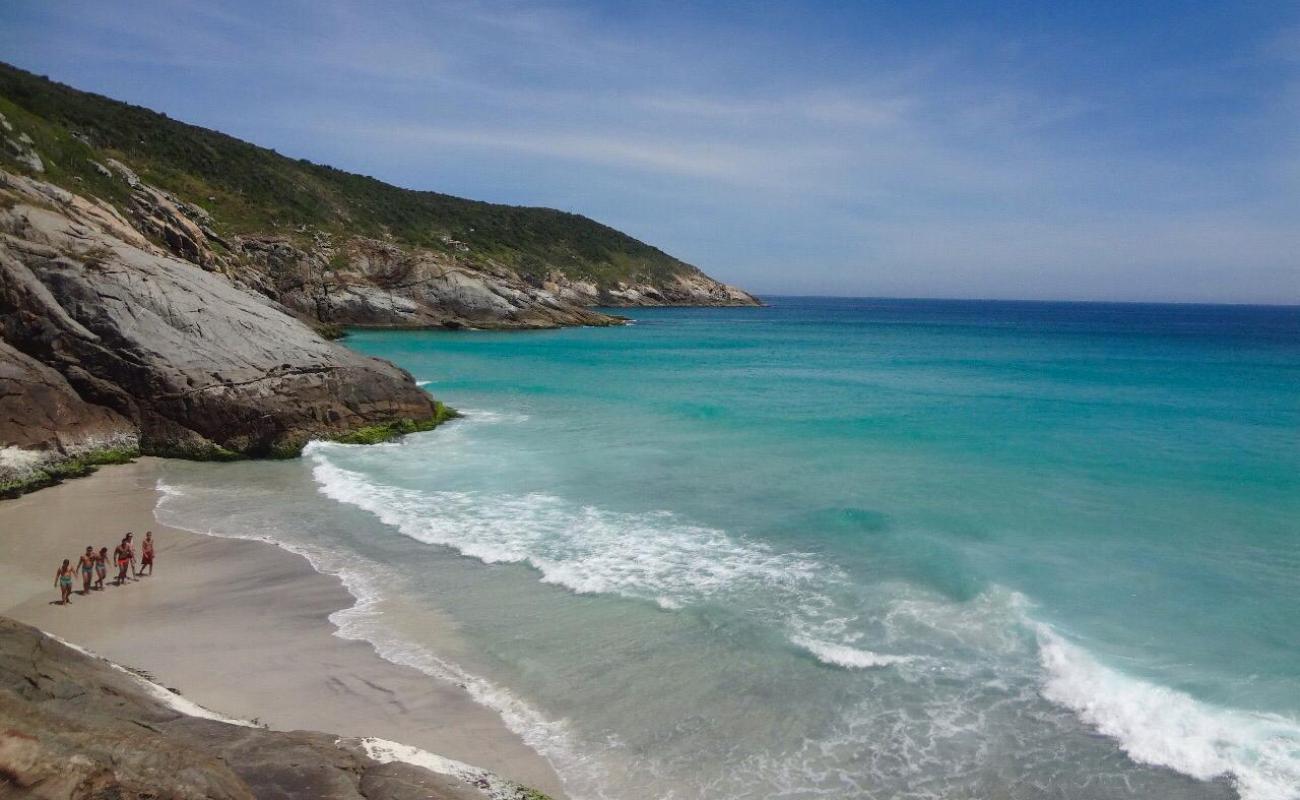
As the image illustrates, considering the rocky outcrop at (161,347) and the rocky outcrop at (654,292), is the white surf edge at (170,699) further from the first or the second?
the rocky outcrop at (654,292)

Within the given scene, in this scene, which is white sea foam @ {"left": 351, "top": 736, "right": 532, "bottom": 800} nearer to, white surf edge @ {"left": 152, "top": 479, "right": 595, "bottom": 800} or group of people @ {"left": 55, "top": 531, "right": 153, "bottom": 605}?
white surf edge @ {"left": 152, "top": 479, "right": 595, "bottom": 800}

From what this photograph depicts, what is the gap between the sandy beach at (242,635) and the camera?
944cm

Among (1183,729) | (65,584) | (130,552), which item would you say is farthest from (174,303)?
(1183,729)

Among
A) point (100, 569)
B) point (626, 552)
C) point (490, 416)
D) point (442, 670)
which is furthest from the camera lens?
point (490, 416)

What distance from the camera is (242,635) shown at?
11.7 m

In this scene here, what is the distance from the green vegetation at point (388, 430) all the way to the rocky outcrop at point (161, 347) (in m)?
0.43

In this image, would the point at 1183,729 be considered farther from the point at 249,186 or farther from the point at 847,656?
the point at 249,186

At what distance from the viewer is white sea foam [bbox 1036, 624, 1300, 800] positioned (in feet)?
29.3

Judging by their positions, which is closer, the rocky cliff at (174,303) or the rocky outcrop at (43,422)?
the rocky outcrop at (43,422)

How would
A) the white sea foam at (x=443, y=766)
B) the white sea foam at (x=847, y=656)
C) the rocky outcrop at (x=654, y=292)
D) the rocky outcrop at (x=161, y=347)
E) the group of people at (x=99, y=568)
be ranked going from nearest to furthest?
the white sea foam at (x=443, y=766) → the white sea foam at (x=847, y=656) → the group of people at (x=99, y=568) → the rocky outcrop at (x=161, y=347) → the rocky outcrop at (x=654, y=292)

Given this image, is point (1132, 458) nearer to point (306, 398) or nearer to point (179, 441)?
point (306, 398)

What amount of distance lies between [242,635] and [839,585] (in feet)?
32.0

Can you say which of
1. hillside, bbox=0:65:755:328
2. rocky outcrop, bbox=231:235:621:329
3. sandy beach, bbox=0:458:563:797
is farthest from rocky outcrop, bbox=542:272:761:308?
sandy beach, bbox=0:458:563:797

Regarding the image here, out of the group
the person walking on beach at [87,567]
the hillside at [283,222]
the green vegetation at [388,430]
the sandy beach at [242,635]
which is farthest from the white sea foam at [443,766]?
the hillside at [283,222]
